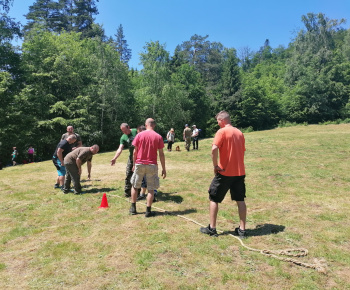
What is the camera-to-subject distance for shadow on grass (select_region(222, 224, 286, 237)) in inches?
181

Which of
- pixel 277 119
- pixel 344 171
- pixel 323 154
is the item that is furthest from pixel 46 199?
pixel 277 119

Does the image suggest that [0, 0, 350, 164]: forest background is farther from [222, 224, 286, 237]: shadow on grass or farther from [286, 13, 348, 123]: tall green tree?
[222, 224, 286, 237]: shadow on grass

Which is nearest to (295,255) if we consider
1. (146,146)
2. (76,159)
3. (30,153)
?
(146,146)

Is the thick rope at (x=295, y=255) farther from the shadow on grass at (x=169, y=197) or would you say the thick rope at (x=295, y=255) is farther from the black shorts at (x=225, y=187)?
the shadow on grass at (x=169, y=197)

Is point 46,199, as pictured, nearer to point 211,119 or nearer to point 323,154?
point 323,154

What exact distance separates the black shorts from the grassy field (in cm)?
72

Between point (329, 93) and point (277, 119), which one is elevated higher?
point (329, 93)

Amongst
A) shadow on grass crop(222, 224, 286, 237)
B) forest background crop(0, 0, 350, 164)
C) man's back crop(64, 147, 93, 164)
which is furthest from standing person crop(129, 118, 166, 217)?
forest background crop(0, 0, 350, 164)

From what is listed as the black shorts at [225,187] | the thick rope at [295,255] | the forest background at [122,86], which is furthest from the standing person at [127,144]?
the forest background at [122,86]

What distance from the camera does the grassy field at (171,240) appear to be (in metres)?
3.26

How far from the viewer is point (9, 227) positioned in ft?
17.2

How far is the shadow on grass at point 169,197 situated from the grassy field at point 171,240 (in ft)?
0.09

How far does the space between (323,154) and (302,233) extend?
1103 cm

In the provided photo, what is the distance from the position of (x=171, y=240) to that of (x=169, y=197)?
287 centimetres
